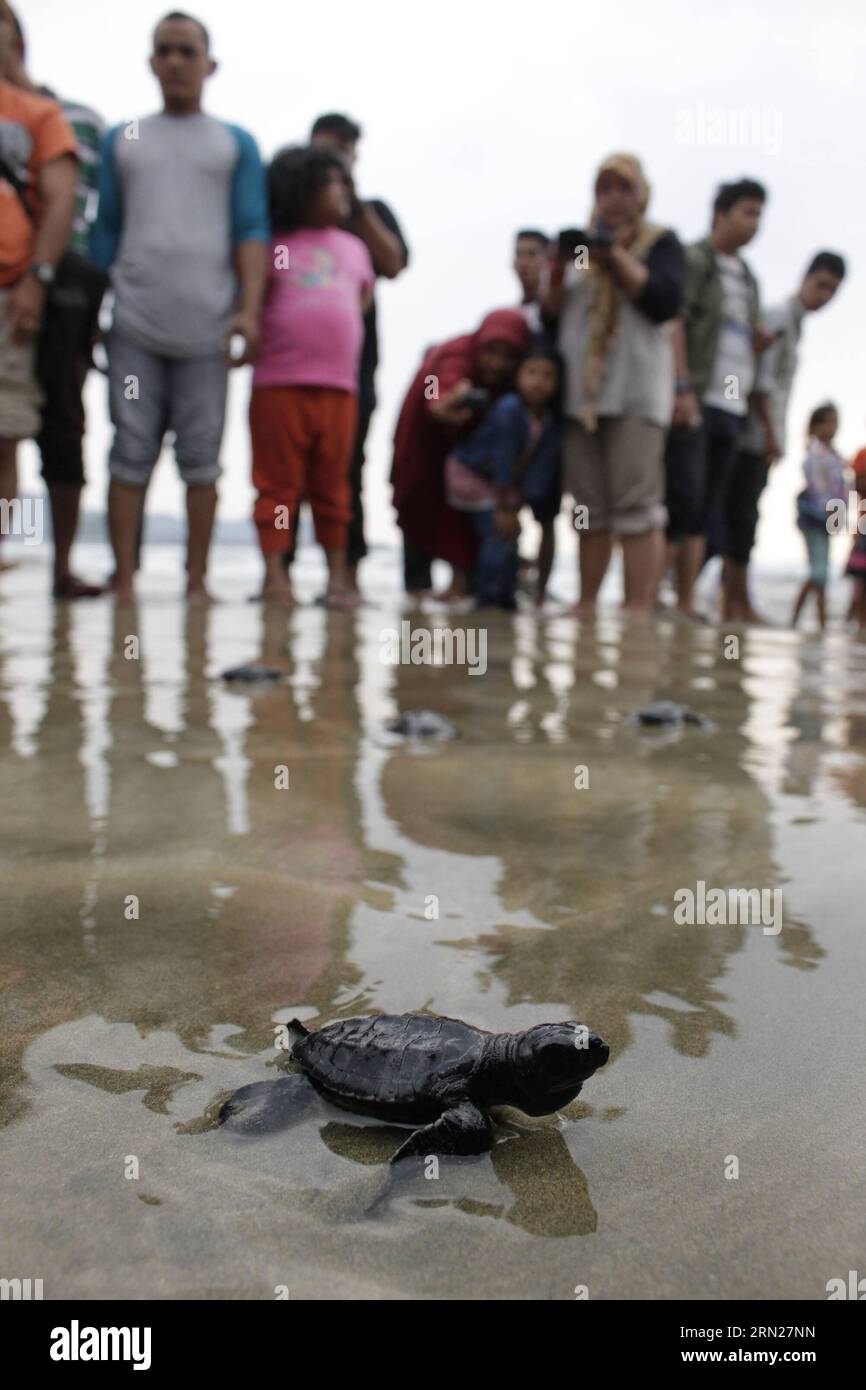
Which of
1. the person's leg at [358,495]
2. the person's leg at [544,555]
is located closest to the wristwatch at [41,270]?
the person's leg at [358,495]

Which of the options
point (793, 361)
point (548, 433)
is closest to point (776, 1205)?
point (548, 433)

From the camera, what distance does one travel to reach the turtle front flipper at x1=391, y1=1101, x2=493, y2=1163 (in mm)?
881

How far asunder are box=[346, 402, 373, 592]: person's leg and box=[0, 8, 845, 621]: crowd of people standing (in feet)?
0.09

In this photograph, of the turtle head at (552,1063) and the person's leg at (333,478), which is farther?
the person's leg at (333,478)

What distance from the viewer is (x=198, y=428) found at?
548 cm

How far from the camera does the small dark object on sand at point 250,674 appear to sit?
10.1 feet

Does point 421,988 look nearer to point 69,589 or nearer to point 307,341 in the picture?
point 69,589

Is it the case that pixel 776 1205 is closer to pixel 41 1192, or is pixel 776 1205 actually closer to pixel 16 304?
pixel 41 1192

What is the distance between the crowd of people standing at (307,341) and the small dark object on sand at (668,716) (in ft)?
10.7

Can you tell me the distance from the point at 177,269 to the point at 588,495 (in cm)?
232

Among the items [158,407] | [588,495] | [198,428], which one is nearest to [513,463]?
[588,495]

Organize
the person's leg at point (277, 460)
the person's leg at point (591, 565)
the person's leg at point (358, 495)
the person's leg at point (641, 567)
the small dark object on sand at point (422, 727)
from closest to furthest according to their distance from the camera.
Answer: the small dark object on sand at point (422, 727) < the person's leg at point (277, 460) < the person's leg at point (641, 567) < the person's leg at point (591, 565) < the person's leg at point (358, 495)

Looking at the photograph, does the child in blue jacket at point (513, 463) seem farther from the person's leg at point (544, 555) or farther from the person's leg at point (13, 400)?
the person's leg at point (13, 400)

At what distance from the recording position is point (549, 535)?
7.35m
